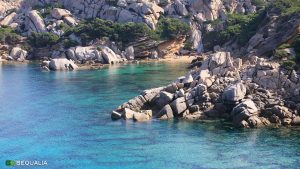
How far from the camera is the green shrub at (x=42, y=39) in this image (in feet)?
469

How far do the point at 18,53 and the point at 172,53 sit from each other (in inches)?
1760

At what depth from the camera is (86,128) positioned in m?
52.9

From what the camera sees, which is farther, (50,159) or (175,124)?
(175,124)

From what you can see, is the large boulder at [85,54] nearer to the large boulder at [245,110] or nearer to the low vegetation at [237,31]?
the low vegetation at [237,31]

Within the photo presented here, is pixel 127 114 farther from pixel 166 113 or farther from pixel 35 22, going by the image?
pixel 35 22

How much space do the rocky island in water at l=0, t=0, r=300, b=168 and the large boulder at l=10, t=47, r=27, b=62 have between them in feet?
1.09

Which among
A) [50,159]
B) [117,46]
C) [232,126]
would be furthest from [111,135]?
[117,46]

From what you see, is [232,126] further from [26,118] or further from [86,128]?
[26,118]

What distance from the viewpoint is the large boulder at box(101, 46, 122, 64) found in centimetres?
12988

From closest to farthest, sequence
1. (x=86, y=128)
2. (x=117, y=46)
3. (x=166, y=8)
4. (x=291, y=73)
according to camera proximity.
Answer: (x=86, y=128) → (x=291, y=73) → (x=117, y=46) → (x=166, y=8)

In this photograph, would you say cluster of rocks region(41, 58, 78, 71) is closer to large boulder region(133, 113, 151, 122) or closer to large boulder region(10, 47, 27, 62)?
large boulder region(10, 47, 27, 62)

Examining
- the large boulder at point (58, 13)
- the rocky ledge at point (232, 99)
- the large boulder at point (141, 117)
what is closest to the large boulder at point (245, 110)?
the rocky ledge at point (232, 99)

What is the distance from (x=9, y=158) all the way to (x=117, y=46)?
10001 centimetres

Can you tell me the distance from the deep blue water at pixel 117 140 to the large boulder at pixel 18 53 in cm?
7179
